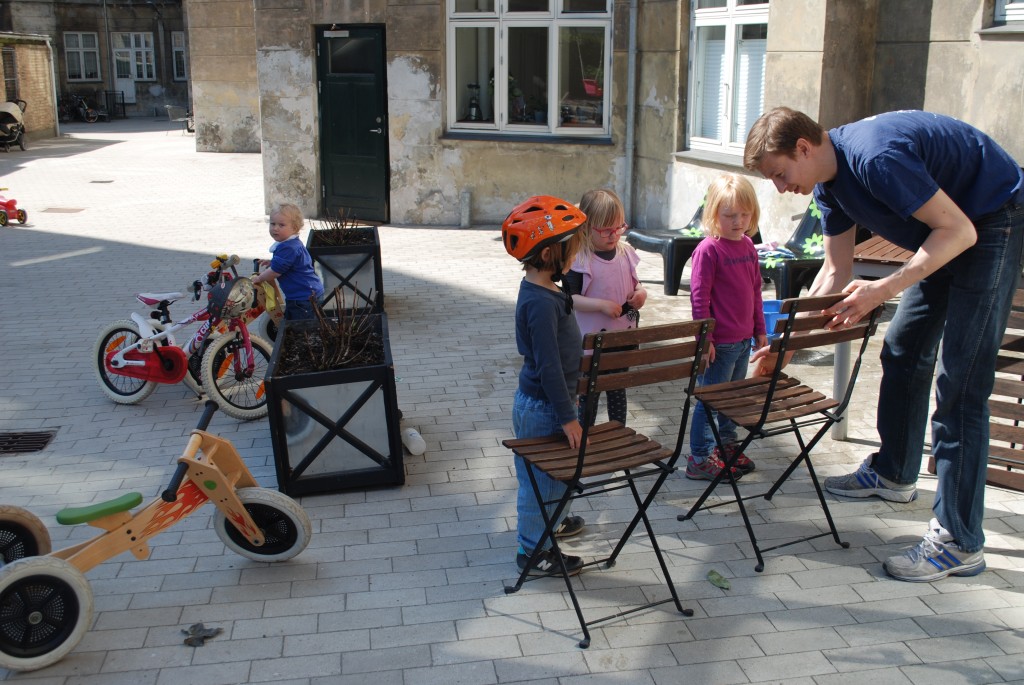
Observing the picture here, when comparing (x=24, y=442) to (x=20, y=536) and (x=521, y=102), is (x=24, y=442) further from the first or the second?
(x=521, y=102)

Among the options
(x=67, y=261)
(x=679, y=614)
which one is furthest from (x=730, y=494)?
(x=67, y=261)

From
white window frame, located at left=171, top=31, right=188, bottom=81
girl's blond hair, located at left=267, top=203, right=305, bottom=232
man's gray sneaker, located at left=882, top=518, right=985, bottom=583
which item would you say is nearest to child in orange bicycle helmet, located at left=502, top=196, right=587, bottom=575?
man's gray sneaker, located at left=882, top=518, right=985, bottom=583

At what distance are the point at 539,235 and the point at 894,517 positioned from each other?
2.20 metres

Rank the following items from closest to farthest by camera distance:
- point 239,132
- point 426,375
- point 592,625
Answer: point 592,625, point 426,375, point 239,132

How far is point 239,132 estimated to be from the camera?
79.0 feet

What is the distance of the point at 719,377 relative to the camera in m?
4.98

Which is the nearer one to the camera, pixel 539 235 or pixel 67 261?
pixel 539 235

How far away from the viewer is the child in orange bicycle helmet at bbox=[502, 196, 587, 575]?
12.3 feet

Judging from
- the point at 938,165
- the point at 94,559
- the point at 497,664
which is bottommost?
the point at 497,664

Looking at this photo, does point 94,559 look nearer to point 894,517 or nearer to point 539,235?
point 539,235

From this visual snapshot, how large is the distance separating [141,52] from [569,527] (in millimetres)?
39510

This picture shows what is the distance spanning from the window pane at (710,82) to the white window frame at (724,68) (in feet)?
0.04

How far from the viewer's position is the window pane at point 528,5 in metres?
12.2

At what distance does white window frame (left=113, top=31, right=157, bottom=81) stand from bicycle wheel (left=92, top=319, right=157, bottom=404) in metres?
36.1
